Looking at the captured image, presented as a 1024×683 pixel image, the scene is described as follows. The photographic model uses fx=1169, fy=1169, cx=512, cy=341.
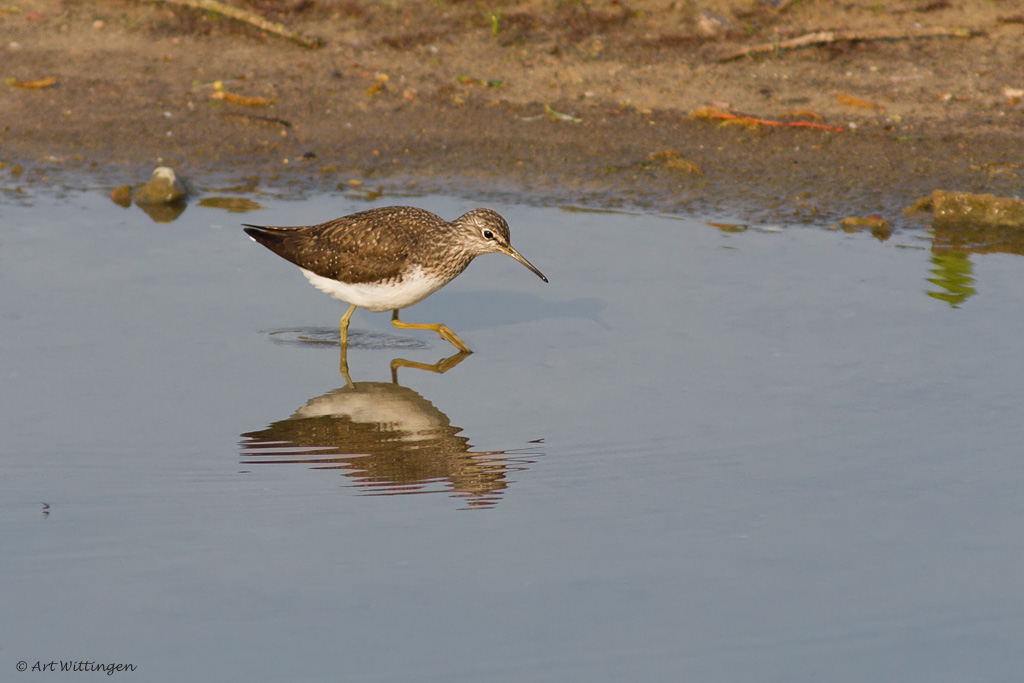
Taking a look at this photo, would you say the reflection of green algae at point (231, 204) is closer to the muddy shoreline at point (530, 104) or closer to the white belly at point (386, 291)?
the muddy shoreline at point (530, 104)

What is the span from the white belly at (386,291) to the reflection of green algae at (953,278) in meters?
3.56

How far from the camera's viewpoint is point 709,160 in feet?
36.8

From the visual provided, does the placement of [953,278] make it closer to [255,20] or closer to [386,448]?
[386,448]

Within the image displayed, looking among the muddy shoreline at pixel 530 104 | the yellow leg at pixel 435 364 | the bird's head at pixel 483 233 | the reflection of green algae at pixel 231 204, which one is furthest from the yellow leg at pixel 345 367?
the muddy shoreline at pixel 530 104

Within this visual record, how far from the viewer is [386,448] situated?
20.6 feet

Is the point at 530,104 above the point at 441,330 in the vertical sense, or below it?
above

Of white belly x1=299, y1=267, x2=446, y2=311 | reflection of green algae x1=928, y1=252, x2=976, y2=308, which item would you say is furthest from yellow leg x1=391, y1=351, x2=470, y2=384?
reflection of green algae x1=928, y1=252, x2=976, y2=308

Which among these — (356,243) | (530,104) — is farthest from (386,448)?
(530,104)

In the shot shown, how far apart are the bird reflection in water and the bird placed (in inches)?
38.5

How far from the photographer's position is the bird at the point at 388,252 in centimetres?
787

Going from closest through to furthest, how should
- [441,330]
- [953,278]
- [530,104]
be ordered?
[441,330]
[953,278]
[530,104]

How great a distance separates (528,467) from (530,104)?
7.25 m

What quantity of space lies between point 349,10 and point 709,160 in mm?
4980

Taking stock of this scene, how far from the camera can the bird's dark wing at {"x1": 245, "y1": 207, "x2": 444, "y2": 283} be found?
7891 mm
